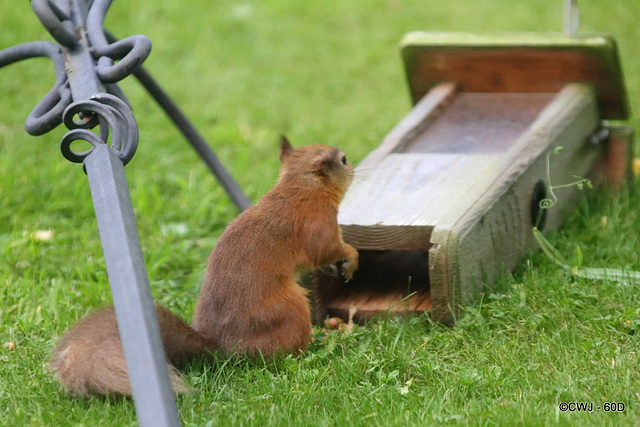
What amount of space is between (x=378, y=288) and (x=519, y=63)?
1426 millimetres

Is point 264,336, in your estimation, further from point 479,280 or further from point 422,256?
point 422,256

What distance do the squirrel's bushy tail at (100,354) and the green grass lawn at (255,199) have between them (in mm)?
74

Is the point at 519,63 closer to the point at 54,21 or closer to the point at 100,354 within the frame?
the point at 54,21

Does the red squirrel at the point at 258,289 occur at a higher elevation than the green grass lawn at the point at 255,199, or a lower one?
higher

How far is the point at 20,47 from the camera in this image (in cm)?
260

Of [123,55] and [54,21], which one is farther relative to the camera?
[123,55]

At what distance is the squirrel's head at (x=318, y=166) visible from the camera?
286 cm

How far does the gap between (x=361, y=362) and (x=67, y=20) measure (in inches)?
52.5

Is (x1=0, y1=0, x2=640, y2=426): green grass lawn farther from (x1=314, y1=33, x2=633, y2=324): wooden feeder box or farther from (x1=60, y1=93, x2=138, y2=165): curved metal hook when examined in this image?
(x1=60, y1=93, x2=138, y2=165): curved metal hook

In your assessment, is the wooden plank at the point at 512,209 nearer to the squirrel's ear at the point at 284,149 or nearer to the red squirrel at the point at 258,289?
the red squirrel at the point at 258,289

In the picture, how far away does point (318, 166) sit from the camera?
9.39 ft

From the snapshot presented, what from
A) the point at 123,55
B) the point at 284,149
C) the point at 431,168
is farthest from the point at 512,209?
the point at 123,55

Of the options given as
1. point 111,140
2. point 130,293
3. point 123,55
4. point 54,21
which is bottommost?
point 130,293

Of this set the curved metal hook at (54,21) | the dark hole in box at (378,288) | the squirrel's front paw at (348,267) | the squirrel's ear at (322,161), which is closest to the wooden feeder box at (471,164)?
the dark hole in box at (378,288)
